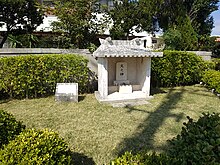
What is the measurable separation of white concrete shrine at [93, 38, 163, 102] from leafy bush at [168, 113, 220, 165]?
469cm

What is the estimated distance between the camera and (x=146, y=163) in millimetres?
2039

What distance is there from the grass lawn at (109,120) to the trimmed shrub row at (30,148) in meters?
1.29

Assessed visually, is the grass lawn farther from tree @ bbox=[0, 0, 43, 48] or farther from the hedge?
tree @ bbox=[0, 0, 43, 48]

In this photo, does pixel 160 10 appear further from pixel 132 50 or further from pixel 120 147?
pixel 120 147

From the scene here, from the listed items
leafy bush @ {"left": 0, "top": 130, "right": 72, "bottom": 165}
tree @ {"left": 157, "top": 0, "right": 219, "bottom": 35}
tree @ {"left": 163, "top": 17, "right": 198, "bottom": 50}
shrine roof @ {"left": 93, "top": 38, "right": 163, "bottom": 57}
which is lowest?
leafy bush @ {"left": 0, "top": 130, "right": 72, "bottom": 165}

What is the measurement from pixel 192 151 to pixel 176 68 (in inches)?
317

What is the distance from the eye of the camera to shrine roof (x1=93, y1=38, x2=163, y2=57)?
6918 mm

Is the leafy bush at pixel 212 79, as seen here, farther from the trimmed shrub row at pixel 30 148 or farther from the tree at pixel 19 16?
the tree at pixel 19 16

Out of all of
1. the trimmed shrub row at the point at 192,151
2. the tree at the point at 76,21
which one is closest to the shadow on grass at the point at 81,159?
the trimmed shrub row at the point at 192,151

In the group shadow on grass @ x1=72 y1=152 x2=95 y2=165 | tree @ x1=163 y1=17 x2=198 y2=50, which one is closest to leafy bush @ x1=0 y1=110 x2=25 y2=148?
shadow on grass @ x1=72 y1=152 x2=95 y2=165

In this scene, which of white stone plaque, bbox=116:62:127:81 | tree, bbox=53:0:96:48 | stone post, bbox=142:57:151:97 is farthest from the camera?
tree, bbox=53:0:96:48

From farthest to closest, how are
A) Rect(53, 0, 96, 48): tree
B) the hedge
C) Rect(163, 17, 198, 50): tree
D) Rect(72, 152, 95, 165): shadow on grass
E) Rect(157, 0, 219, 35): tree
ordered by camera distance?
Rect(157, 0, 219, 35): tree → Rect(163, 17, 198, 50): tree → Rect(53, 0, 96, 48): tree → the hedge → Rect(72, 152, 95, 165): shadow on grass

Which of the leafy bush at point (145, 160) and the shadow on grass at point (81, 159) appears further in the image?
the shadow on grass at point (81, 159)

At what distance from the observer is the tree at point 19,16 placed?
11.4 meters
